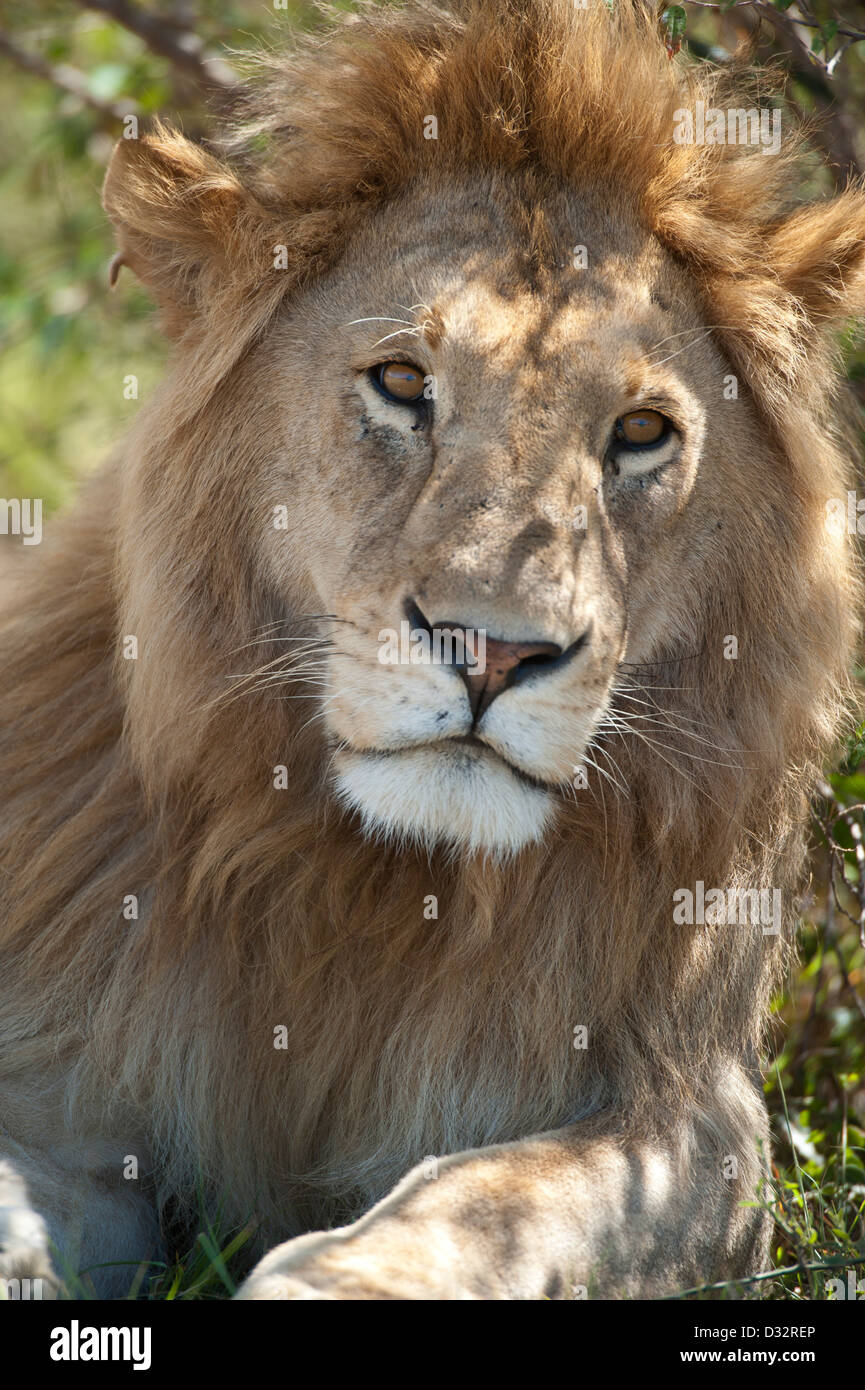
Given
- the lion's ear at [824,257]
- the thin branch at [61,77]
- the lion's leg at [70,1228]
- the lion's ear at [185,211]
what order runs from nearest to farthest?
the lion's leg at [70,1228] → the lion's ear at [185,211] → the lion's ear at [824,257] → the thin branch at [61,77]

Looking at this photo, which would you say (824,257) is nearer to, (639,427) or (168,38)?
(639,427)

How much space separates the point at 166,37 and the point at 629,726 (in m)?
3.70

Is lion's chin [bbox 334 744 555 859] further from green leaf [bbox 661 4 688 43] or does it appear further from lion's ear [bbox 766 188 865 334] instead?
green leaf [bbox 661 4 688 43]

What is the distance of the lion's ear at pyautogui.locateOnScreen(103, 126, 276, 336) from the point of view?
9.95 ft

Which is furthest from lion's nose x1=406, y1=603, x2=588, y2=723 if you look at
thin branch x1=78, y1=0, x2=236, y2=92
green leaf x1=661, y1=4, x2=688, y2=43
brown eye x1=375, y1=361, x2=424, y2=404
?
thin branch x1=78, y1=0, x2=236, y2=92

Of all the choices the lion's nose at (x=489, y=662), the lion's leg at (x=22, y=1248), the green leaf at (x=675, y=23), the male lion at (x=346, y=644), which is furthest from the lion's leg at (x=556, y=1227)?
the green leaf at (x=675, y=23)

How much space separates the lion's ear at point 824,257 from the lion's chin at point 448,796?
128 cm

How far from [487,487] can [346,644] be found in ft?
1.21

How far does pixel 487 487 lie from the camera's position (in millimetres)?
2713

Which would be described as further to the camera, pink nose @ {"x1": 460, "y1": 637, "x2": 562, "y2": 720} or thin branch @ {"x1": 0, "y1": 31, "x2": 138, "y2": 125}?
thin branch @ {"x1": 0, "y1": 31, "x2": 138, "y2": 125}

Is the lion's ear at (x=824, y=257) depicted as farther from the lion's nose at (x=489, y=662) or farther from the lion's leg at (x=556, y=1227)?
the lion's leg at (x=556, y=1227)

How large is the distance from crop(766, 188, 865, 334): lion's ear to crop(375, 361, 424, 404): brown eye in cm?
84

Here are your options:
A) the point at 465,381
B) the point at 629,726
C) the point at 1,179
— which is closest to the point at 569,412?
the point at 465,381

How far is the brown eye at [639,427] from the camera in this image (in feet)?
9.71
